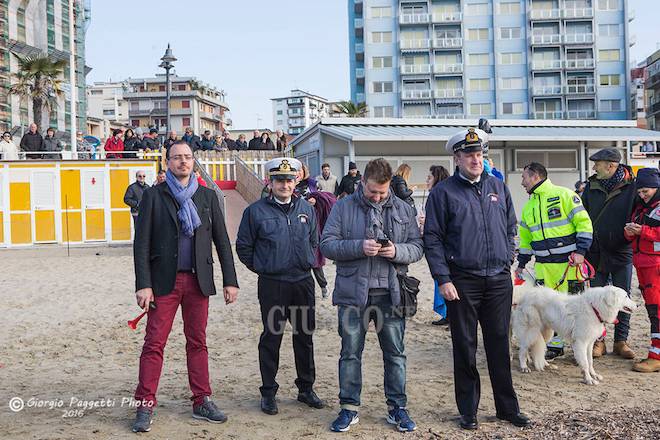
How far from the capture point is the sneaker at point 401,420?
4.66 metres

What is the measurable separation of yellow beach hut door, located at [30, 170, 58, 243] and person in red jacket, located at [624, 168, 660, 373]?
16.9 metres

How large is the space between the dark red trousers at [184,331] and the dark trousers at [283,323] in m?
0.49

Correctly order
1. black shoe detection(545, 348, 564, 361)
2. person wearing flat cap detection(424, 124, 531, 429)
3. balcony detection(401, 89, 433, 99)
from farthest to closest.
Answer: balcony detection(401, 89, 433, 99) < black shoe detection(545, 348, 564, 361) < person wearing flat cap detection(424, 124, 531, 429)

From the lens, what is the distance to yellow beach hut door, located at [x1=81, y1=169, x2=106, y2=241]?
63.8 feet

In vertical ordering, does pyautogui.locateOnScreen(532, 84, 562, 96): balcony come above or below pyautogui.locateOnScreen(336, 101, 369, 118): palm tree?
above

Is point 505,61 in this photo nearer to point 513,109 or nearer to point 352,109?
point 513,109

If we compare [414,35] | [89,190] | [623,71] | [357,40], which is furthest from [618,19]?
[89,190]

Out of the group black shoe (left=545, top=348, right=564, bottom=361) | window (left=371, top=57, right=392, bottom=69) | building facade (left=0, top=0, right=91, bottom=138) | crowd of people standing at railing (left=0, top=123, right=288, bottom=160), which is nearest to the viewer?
black shoe (left=545, top=348, right=564, bottom=361)

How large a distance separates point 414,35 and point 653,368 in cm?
7080

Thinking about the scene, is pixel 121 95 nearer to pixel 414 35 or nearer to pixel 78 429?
pixel 414 35

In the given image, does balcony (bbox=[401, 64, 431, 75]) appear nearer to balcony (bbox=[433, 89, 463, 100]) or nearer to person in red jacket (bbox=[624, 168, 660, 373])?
balcony (bbox=[433, 89, 463, 100])

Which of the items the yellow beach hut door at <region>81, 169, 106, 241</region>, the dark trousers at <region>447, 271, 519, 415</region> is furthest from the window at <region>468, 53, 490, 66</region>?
the dark trousers at <region>447, 271, 519, 415</region>

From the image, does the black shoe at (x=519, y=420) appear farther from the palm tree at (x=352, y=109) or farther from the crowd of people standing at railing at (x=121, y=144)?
the palm tree at (x=352, y=109)

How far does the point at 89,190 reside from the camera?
19.5m
